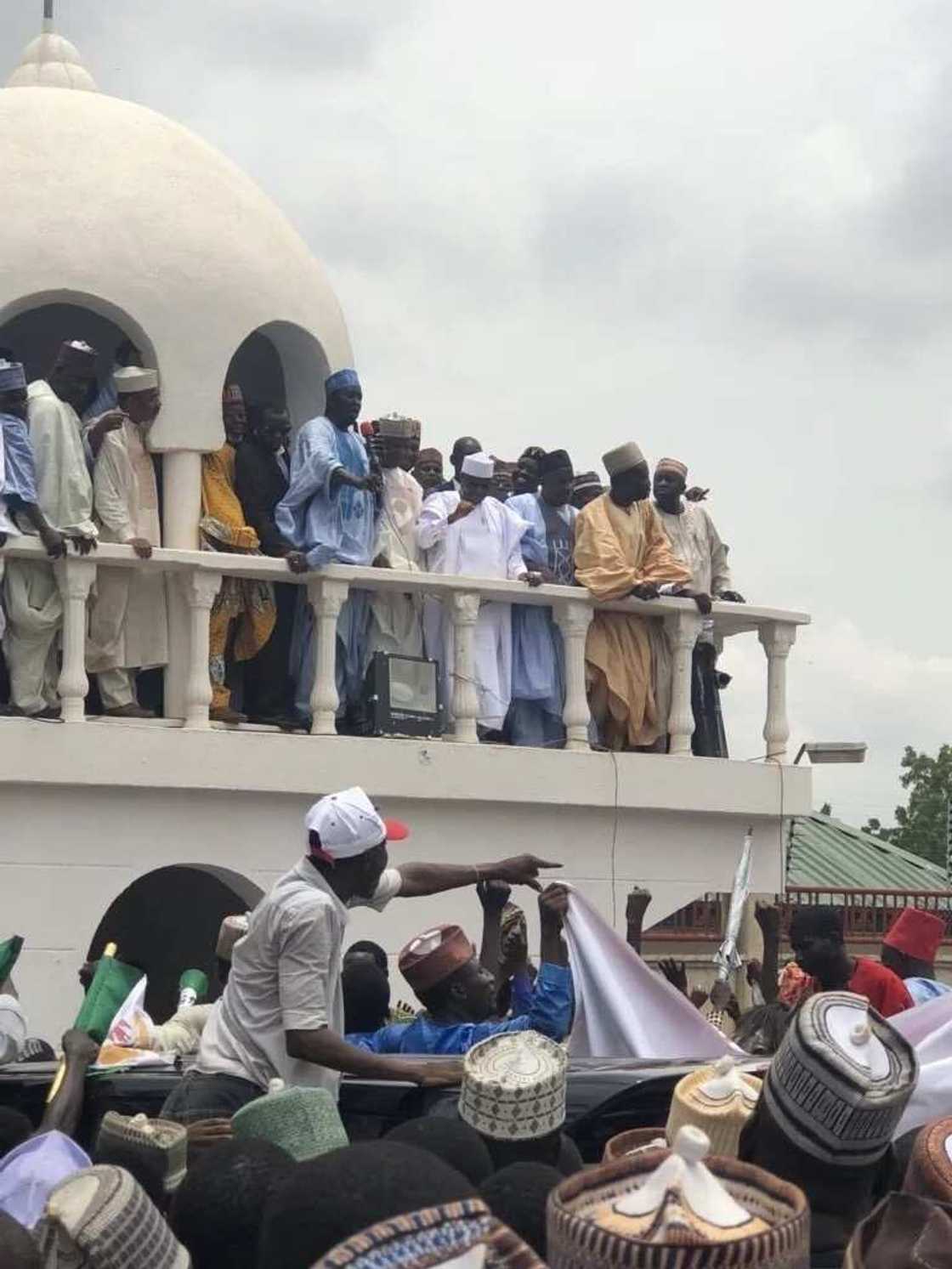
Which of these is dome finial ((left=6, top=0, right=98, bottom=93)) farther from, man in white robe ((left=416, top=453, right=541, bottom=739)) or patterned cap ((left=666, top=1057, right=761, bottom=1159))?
patterned cap ((left=666, top=1057, right=761, bottom=1159))

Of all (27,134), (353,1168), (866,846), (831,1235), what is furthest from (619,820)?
(866,846)

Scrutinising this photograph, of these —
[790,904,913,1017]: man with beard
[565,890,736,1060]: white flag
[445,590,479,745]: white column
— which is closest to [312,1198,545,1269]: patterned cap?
[565,890,736,1060]: white flag

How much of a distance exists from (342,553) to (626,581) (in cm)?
151

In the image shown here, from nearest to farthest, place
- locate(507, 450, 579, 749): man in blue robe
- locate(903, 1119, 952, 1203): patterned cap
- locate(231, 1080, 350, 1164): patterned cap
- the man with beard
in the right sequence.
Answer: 1. locate(903, 1119, 952, 1203): patterned cap
2. locate(231, 1080, 350, 1164): patterned cap
3. the man with beard
4. locate(507, 450, 579, 749): man in blue robe

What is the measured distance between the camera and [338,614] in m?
12.0

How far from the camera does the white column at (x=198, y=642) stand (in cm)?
1158

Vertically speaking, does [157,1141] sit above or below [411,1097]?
above

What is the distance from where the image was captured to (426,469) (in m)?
13.6

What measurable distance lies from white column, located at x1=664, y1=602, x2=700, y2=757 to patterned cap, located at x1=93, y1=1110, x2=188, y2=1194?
26.4ft

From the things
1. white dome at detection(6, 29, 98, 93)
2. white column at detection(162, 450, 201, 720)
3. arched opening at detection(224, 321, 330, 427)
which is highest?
white dome at detection(6, 29, 98, 93)

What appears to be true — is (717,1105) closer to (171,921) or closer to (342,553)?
(342,553)

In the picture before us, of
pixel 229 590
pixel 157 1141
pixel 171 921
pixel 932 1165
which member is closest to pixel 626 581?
pixel 229 590

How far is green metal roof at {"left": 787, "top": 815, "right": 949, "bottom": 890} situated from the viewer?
28438 millimetres

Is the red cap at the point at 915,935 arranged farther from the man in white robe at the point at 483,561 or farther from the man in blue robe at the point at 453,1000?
the man in white robe at the point at 483,561
